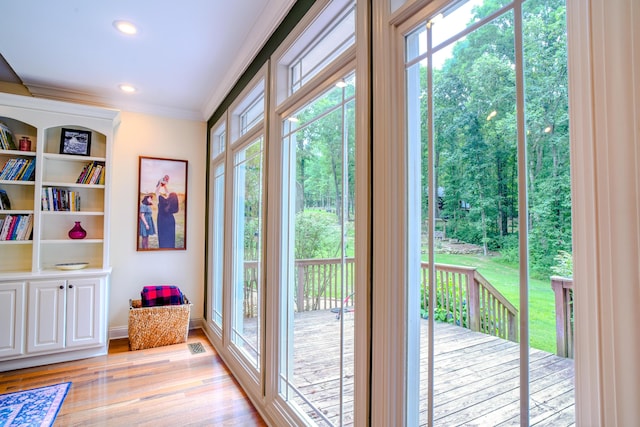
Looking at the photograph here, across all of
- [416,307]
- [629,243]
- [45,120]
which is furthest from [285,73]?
[45,120]

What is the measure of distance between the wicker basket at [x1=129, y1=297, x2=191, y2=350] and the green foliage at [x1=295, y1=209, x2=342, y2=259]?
228 cm

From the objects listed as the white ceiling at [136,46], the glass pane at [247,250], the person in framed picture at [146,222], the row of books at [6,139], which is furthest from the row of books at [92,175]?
the glass pane at [247,250]

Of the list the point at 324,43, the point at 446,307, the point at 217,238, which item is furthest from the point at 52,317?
the point at 446,307

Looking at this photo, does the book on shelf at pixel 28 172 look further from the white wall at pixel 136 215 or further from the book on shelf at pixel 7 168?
the white wall at pixel 136 215

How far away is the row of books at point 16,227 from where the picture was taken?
10.3ft

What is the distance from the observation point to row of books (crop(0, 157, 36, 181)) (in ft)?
10.4

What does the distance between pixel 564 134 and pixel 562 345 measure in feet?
1.72

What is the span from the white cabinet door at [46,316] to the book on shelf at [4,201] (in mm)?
852

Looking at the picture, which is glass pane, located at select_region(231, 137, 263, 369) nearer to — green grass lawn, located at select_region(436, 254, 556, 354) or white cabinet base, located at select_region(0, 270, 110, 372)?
white cabinet base, located at select_region(0, 270, 110, 372)

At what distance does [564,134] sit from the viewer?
0.79m

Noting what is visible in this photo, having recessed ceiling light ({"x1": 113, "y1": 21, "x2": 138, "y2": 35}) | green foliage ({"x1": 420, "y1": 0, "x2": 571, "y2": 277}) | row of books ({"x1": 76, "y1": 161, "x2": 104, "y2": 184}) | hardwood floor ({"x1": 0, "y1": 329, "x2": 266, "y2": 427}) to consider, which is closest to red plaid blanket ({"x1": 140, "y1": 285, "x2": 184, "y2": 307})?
hardwood floor ({"x1": 0, "y1": 329, "x2": 266, "y2": 427})

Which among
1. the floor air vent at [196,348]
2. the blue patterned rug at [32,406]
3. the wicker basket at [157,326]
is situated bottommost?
the floor air vent at [196,348]

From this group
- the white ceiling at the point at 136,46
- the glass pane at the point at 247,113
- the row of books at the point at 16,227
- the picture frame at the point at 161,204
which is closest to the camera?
the white ceiling at the point at 136,46

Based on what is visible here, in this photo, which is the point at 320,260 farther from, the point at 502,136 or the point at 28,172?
the point at 28,172
